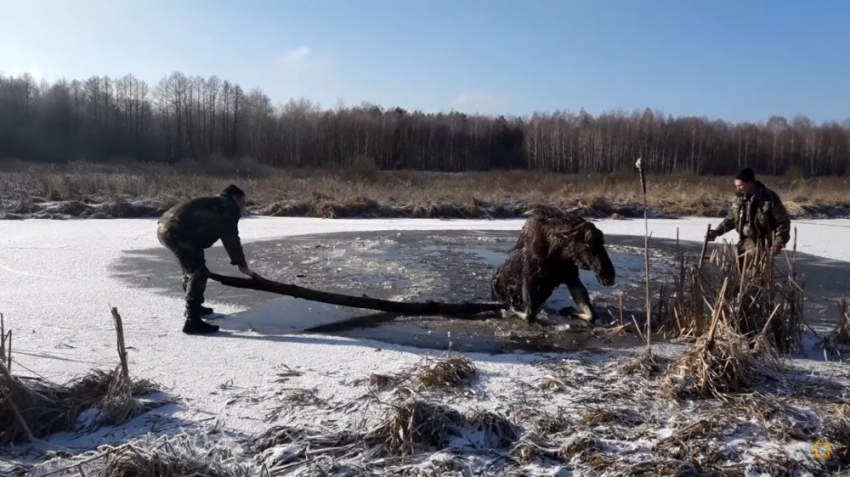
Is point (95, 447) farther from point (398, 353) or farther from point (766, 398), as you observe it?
point (766, 398)

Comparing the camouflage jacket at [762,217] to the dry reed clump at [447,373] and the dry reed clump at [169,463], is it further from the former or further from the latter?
the dry reed clump at [169,463]

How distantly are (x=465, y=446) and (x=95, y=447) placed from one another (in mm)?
2180

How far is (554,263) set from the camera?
6875mm

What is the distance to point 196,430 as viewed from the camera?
392 centimetres

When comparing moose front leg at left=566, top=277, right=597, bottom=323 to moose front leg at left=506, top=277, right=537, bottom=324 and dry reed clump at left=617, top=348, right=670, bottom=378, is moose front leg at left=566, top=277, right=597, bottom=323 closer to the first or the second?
moose front leg at left=506, top=277, right=537, bottom=324

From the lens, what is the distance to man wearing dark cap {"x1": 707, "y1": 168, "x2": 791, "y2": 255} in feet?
23.3

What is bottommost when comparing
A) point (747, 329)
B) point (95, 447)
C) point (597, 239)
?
point (95, 447)

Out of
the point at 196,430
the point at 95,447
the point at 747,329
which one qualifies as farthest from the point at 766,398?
the point at 95,447

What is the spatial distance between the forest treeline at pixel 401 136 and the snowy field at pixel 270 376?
4085 cm

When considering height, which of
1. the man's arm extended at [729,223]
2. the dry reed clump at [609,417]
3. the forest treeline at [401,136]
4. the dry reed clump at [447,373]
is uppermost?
the forest treeline at [401,136]

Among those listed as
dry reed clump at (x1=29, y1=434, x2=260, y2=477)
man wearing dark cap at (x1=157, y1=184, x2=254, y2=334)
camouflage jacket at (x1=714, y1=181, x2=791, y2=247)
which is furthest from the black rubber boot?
camouflage jacket at (x1=714, y1=181, x2=791, y2=247)

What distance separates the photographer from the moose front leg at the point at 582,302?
679 centimetres

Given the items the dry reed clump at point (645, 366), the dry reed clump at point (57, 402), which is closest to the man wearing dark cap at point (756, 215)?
the dry reed clump at point (645, 366)

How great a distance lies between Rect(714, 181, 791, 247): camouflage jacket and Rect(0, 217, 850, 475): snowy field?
2131 mm
